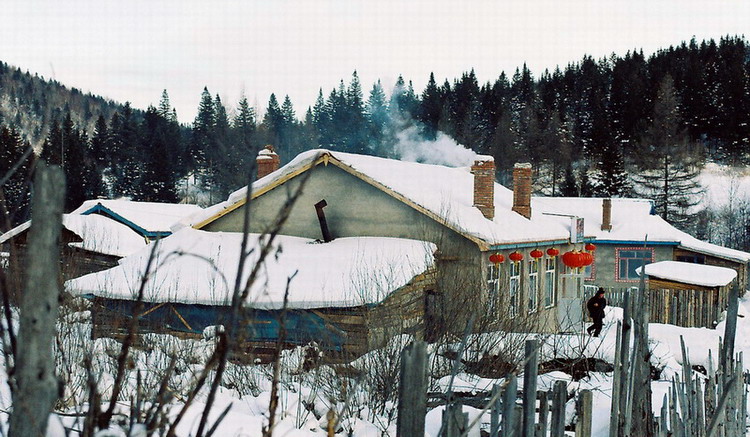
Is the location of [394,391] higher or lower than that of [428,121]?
lower

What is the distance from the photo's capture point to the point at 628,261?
1486 inches

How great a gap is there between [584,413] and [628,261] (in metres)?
35.2

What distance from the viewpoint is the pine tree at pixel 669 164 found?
187ft

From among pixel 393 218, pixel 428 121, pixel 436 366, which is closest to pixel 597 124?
pixel 428 121

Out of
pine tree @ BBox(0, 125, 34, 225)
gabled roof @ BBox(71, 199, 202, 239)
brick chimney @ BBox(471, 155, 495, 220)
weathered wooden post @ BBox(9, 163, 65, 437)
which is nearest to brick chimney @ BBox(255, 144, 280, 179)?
brick chimney @ BBox(471, 155, 495, 220)

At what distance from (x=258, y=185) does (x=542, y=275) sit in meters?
9.44

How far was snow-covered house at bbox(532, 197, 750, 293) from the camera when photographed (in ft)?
119

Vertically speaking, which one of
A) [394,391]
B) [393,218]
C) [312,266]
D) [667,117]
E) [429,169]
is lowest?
[394,391]

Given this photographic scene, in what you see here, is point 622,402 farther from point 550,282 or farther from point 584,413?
point 550,282

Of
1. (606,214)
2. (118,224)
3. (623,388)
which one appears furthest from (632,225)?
(623,388)

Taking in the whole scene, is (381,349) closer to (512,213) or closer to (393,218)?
(393,218)

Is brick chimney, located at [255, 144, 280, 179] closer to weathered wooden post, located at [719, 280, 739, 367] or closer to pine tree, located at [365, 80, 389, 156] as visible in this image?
weathered wooden post, located at [719, 280, 739, 367]

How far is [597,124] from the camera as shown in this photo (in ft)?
A: 261

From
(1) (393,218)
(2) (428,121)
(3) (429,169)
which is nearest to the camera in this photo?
(1) (393,218)
